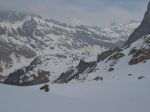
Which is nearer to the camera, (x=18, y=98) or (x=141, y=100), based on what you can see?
(x=18, y=98)

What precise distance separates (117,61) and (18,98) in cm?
10438

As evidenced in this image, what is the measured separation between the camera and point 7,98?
9570 millimetres

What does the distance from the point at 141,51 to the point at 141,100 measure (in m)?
102

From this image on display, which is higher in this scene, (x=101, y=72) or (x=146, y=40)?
(x=146, y=40)

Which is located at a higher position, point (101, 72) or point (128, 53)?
point (128, 53)

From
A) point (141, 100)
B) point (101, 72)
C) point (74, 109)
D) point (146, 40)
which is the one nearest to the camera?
point (74, 109)

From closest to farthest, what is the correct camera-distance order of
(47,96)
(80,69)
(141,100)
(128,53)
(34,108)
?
(34,108)
(47,96)
(141,100)
(128,53)
(80,69)

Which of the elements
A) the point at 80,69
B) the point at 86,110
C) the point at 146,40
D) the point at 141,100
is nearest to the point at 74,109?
the point at 86,110

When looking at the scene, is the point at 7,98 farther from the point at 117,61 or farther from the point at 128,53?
the point at 128,53

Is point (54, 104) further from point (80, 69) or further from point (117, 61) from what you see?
point (80, 69)

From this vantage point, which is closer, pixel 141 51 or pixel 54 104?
pixel 54 104

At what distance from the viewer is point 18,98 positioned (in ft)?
32.6

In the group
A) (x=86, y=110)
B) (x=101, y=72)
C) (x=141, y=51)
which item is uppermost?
(x=141, y=51)

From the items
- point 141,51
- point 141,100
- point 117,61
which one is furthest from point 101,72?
point 141,100
